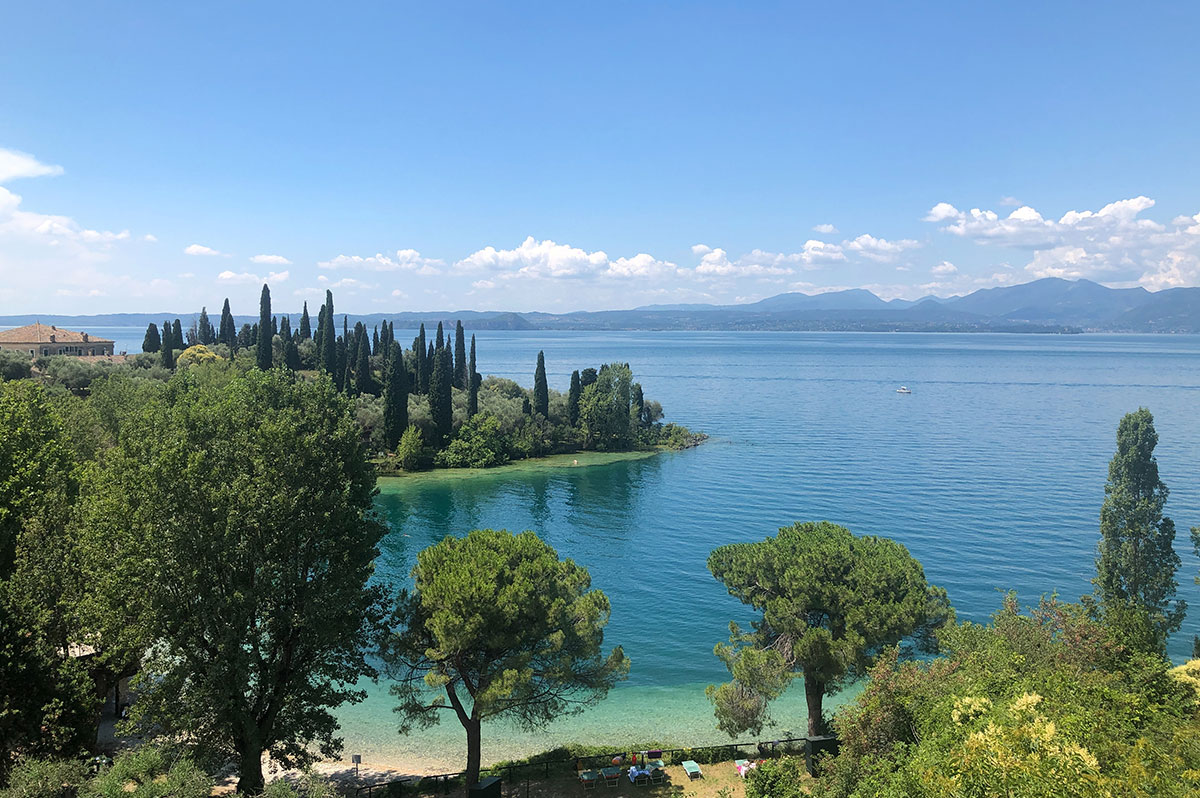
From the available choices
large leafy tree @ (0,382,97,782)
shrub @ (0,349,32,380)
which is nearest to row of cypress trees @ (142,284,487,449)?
shrub @ (0,349,32,380)

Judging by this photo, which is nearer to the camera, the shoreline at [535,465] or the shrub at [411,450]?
the shoreline at [535,465]

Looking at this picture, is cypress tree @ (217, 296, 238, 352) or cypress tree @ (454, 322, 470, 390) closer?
cypress tree @ (454, 322, 470, 390)

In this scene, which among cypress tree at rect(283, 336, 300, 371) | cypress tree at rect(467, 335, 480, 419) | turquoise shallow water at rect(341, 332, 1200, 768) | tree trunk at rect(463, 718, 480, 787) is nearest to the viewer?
tree trunk at rect(463, 718, 480, 787)

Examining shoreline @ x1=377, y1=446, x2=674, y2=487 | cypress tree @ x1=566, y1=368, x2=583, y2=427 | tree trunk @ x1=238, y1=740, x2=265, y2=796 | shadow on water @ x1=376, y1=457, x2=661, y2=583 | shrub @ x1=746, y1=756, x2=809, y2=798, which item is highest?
cypress tree @ x1=566, y1=368, x2=583, y2=427

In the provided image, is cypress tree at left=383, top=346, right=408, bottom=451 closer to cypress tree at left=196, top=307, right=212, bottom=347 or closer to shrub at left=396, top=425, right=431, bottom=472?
shrub at left=396, top=425, right=431, bottom=472

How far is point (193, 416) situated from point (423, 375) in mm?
68631

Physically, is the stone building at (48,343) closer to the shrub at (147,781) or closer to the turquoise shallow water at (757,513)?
the turquoise shallow water at (757,513)

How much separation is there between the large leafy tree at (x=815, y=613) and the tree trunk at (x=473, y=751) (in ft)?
25.4

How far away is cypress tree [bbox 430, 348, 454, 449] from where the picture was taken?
263 feet

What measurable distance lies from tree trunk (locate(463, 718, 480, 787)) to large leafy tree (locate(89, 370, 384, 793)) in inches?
147

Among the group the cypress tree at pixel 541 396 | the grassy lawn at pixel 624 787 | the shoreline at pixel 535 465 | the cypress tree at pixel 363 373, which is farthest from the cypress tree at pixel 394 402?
the grassy lawn at pixel 624 787

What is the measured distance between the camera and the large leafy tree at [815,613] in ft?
72.8

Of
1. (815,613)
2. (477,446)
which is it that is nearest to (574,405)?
(477,446)

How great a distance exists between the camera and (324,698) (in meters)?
19.8
